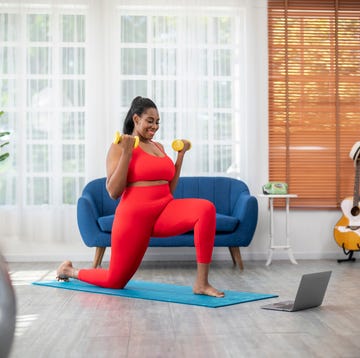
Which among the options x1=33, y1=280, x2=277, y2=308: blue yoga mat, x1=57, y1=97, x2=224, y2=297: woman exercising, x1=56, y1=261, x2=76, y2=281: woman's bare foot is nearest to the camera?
x1=33, y1=280, x2=277, y2=308: blue yoga mat

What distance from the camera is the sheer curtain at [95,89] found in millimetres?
6410

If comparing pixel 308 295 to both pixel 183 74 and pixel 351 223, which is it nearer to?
pixel 351 223

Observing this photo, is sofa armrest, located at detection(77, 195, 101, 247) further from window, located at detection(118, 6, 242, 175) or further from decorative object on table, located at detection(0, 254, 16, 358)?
decorative object on table, located at detection(0, 254, 16, 358)

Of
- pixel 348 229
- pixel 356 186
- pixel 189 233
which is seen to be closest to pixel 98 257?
pixel 189 233

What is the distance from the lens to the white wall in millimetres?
6426

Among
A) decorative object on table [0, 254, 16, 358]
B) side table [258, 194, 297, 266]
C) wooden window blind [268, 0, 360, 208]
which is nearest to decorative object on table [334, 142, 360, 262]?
wooden window blind [268, 0, 360, 208]

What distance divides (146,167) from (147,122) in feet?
0.91

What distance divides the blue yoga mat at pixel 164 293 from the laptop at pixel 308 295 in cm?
29

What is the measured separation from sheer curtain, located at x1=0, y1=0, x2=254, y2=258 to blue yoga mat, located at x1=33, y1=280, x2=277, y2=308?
1806mm

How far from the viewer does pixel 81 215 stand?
18.7 ft

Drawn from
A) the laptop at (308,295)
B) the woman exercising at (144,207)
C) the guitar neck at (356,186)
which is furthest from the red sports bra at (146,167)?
the guitar neck at (356,186)

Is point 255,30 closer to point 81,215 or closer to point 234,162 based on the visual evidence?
point 234,162

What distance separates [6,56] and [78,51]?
676 millimetres

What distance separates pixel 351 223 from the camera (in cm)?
617
